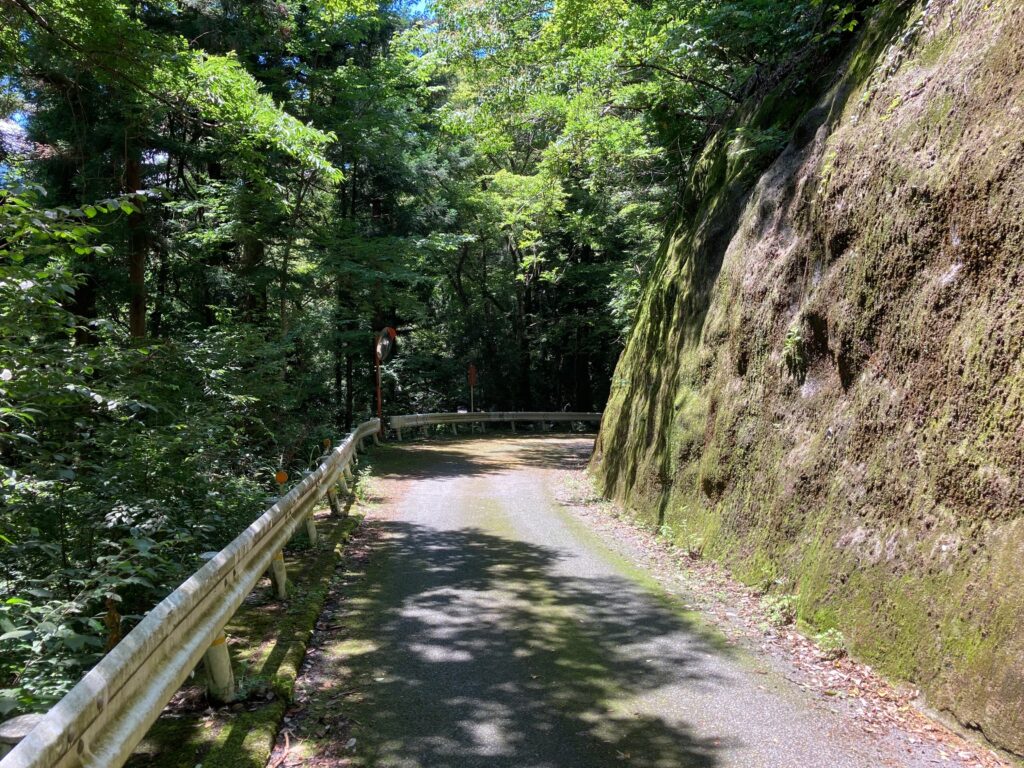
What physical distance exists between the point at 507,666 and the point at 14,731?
10.4 ft

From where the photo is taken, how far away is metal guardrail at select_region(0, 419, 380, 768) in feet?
6.82

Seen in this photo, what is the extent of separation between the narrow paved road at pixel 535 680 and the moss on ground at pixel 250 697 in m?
0.18

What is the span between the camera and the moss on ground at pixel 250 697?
11.1 ft

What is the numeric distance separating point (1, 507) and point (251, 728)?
2120mm

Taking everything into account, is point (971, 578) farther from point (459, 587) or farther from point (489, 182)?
point (489, 182)

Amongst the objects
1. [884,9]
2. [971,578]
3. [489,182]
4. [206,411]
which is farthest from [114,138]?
[489,182]

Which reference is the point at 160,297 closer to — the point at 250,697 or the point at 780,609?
the point at 250,697

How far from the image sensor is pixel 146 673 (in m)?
2.84

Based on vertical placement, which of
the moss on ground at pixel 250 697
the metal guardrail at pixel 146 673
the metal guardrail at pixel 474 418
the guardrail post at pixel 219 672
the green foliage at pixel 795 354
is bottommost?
the moss on ground at pixel 250 697

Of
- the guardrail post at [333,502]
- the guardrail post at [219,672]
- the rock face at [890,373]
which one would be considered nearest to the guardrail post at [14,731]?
the guardrail post at [219,672]

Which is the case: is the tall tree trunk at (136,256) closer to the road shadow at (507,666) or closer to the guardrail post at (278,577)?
the road shadow at (507,666)

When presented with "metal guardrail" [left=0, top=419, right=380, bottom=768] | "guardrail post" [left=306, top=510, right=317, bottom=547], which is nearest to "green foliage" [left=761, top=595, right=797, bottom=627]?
"metal guardrail" [left=0, top=419, right=380, bottom=768]

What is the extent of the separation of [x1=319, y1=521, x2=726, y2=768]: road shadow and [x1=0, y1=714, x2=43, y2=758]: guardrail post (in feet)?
5.87

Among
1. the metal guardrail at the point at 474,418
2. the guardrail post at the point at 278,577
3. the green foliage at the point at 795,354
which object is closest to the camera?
the guardrail post at the point at 278,577
